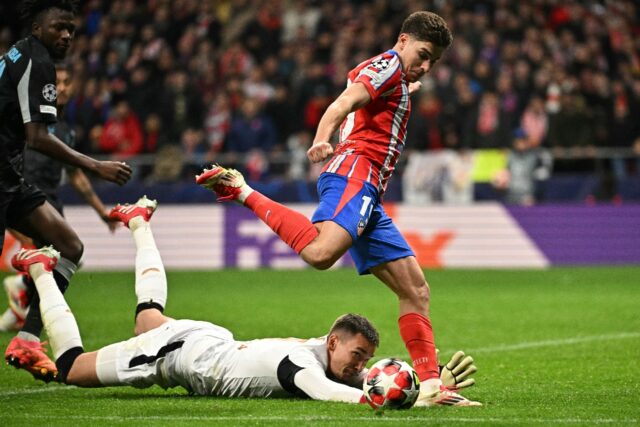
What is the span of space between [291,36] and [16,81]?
1743 centimetres

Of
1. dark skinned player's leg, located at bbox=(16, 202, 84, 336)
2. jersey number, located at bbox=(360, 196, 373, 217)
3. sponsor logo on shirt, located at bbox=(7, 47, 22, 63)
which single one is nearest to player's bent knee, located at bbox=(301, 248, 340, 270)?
jersey number, located at bbox=(360, 196, 373, 217)

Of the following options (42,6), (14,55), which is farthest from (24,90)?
(42,6)

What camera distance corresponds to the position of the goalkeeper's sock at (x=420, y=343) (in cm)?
676

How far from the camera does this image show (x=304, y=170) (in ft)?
68.6

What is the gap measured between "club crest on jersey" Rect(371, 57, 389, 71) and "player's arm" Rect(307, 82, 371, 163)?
0.19 meters

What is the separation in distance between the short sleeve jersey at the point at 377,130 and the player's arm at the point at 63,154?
1.35 meters

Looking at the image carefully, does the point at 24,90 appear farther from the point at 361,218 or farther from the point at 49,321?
the point at 361,218

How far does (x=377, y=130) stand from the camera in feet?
22.9

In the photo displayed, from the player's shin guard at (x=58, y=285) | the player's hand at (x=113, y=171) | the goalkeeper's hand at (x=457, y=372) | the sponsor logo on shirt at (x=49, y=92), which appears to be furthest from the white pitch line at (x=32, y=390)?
the goalkeeper's hand at (x=457, y=372)

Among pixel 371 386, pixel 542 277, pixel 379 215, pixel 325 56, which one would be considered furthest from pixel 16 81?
pixel 325 56

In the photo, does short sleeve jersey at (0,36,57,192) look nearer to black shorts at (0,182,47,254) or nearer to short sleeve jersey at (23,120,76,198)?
black shorts at (0,182,47,254)

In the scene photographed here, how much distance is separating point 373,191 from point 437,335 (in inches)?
162

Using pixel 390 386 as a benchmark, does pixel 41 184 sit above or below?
above

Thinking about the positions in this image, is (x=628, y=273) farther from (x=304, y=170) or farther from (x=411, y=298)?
(x=411, y=298)
